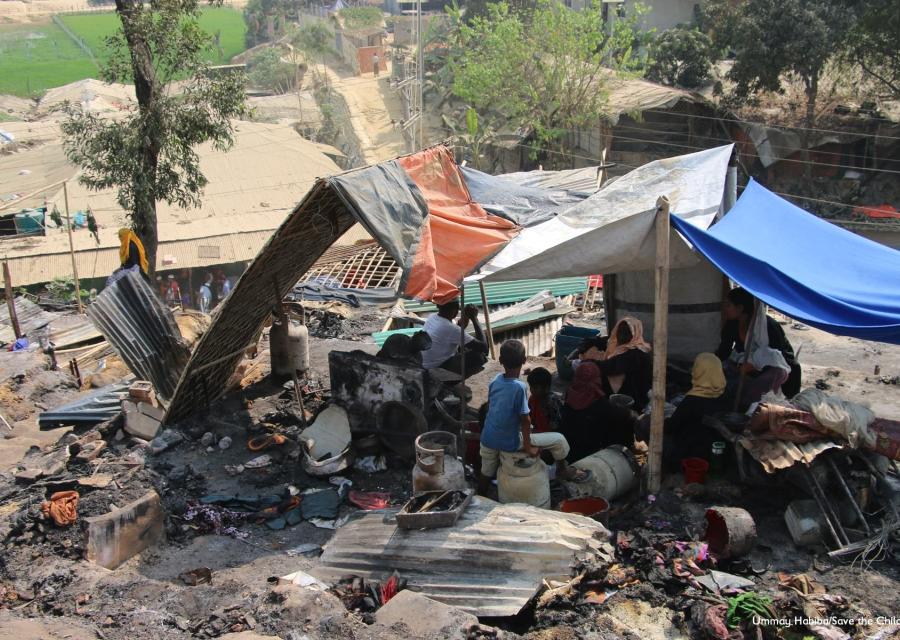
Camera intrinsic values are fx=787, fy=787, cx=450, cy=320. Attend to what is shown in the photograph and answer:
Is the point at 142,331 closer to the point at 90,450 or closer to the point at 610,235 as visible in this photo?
the point at 90,450

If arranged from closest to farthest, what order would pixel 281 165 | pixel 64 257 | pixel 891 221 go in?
pixel 64 257 < pixel 891 221 < pixel 281 165

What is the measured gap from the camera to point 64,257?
16641 mm

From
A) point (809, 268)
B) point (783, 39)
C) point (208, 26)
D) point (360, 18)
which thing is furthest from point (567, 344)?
point (208, 26)

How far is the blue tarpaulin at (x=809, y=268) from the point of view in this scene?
17.4 ft

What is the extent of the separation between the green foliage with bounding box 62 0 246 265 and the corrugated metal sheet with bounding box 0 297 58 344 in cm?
361

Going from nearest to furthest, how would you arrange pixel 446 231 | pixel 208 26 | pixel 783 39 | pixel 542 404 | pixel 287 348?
pixel 542 404 → pixel 446 231 → pixel 287 348 → pixel 783 39 → pixel 208 26

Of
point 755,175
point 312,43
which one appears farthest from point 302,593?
point 312,43

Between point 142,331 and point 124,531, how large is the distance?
2.88 metres

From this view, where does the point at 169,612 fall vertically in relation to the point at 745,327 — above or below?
below

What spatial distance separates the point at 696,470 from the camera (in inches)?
226

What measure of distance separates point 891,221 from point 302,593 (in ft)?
61.6

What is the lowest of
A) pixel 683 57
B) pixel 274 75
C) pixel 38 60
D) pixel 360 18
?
pixel 683 57

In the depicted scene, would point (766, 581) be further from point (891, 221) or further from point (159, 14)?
point (891, 221)

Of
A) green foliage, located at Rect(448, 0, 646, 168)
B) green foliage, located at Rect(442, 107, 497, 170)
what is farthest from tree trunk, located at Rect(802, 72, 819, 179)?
green foliage, located at Rect(442, 107, 497, 170)
